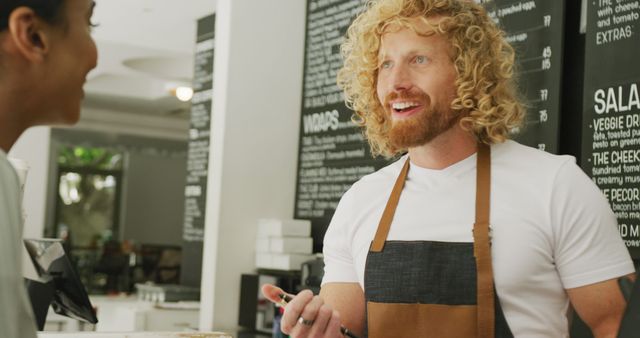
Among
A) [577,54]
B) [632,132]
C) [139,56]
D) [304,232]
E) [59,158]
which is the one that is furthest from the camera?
[59,158]

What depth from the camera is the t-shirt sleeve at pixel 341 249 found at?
192 centimetres

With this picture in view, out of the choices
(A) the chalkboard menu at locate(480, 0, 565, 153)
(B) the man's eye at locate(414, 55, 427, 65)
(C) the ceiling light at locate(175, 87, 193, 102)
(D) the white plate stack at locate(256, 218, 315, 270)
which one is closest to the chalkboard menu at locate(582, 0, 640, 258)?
(A) the chalkboard menu at locate(480, 0, 565, 153)

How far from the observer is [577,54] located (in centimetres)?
270

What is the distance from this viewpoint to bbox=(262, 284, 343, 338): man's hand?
1.69 metres

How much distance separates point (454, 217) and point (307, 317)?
382 millimetres

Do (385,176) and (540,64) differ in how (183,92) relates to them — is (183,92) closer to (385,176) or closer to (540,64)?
(540,64)

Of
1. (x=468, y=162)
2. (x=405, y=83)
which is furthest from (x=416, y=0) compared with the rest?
(x=468, y=162)

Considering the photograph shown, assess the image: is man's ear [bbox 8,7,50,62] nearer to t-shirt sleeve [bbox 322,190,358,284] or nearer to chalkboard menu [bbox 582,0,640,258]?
t-shirt sleeve [bbox 322,190,358,284]

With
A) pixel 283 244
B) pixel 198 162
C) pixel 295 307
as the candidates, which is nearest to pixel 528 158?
pixel 295 307

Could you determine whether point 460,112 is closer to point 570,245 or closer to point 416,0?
point 416,0

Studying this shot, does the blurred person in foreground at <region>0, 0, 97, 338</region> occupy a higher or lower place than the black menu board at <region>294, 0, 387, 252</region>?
lower

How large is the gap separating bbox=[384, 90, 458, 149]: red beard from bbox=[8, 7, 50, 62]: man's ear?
1.10 metres

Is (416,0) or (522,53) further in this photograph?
(522,53)

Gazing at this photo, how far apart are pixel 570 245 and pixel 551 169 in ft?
0.56
